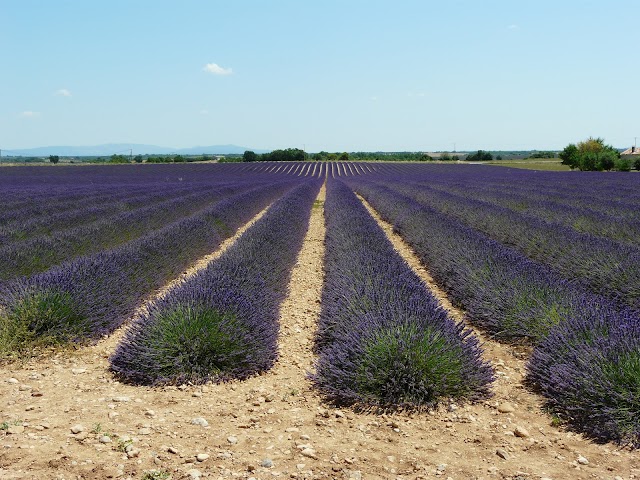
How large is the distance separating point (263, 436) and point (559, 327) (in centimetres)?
240

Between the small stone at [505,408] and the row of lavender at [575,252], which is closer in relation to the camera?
the small stone at [505,408]

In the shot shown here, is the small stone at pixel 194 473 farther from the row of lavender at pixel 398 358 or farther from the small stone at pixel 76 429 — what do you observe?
the row of lavender at pixel 398 358

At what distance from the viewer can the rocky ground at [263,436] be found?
2684mm

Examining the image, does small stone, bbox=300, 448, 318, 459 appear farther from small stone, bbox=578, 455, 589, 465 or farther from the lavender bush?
the lavender bush

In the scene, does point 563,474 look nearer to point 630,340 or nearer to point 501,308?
point 630,340

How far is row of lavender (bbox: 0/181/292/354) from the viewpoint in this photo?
4531 mm

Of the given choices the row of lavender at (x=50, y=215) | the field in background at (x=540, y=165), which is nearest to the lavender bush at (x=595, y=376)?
the row of lavender at (x=50, y=215)

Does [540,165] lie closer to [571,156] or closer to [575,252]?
[571,156]

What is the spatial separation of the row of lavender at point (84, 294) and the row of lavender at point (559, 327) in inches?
139

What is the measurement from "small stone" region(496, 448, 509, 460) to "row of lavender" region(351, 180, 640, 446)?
1.86 feet

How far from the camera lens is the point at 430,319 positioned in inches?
161

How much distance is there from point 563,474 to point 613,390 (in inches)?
27.6

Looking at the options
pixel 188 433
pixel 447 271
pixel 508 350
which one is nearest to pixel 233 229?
pixel 447 271

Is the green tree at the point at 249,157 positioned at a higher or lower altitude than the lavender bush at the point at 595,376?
higher
